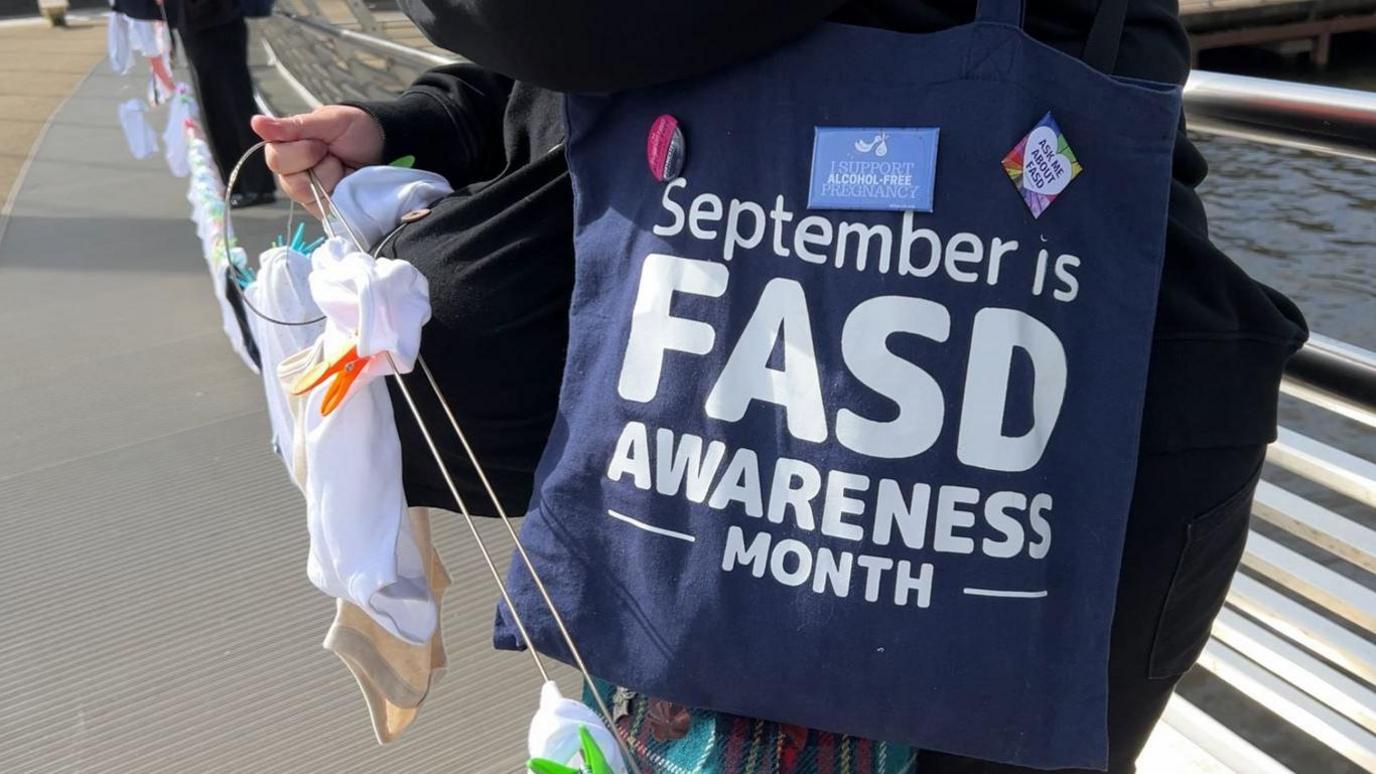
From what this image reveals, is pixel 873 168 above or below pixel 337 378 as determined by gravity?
above

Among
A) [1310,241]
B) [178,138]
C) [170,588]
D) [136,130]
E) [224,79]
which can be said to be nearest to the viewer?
[170,588]

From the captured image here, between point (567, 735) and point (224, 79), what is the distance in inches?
189

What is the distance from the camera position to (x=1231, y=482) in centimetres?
80

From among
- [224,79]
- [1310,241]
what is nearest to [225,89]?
[224,79]

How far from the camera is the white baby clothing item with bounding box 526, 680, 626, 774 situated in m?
0.76

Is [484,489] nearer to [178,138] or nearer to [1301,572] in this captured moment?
[1301,572]

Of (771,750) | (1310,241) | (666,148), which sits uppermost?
(666,148)

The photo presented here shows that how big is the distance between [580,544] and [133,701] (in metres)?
1.74

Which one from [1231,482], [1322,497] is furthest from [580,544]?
[1322,497]

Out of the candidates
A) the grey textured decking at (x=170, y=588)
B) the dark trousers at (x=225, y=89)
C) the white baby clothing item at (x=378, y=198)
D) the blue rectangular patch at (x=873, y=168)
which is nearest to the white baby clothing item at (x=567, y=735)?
the blue rectangular patch at (x=873, y=168)

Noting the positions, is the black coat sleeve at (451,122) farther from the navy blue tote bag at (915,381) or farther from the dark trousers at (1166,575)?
the dark trousers at (1166,575)

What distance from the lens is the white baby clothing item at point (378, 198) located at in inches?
41.1

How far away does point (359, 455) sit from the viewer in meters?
0.96

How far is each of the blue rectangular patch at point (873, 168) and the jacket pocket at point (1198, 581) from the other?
293 mm
